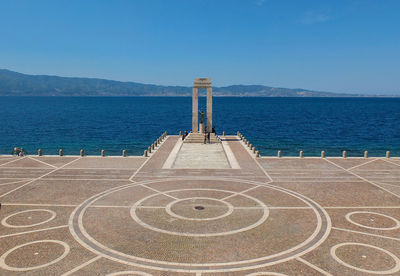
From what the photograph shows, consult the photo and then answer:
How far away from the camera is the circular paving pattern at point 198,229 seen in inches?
674

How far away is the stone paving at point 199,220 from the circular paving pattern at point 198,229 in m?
0.07

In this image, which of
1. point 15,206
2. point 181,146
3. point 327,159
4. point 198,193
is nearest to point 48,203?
point 15,206

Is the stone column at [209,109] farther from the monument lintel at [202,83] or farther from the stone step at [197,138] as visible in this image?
the stone step at [197,138]

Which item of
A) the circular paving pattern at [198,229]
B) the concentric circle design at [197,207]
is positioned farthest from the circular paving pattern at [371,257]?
the concentric circle design at [197,207]

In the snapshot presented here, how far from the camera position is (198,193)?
91.0 feet

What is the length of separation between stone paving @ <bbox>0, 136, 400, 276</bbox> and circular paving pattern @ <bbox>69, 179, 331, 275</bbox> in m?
0.07

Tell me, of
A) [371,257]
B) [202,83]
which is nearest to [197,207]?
[371,257]

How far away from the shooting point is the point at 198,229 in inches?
806

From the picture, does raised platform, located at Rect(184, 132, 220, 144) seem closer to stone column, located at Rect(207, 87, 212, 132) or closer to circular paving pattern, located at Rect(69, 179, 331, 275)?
stone column, located at Rect(207, 87, 212, 132)

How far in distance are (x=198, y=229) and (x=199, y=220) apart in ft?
4.77

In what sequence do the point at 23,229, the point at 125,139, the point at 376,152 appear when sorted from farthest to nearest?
the point at 125,139, the point at 376,152, the point at 23,229

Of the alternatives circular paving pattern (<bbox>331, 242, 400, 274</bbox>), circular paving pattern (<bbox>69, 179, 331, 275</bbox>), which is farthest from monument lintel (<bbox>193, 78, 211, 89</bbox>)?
circular paving pattern (<bbox>331, 242, 400, 274</bbox>)

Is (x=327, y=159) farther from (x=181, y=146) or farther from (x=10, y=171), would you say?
(x=10, y=171)

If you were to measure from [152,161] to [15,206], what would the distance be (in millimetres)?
18616
